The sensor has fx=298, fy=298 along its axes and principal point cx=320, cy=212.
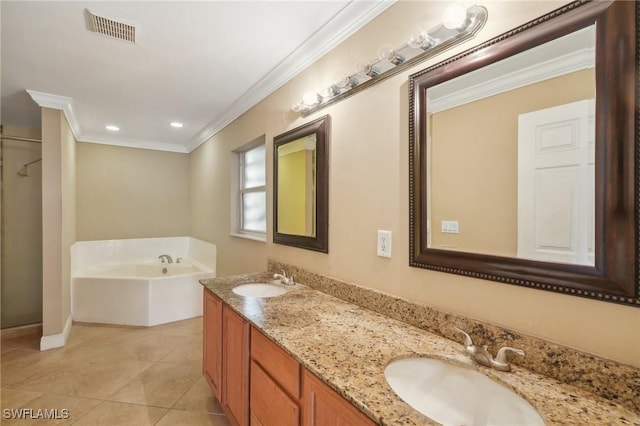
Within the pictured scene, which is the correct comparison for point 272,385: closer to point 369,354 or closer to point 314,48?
point 369,354

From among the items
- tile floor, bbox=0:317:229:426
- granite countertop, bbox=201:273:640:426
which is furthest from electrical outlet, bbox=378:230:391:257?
tile floor, bbox=0:317:229:426

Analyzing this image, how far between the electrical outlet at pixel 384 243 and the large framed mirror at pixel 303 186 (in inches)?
17.4

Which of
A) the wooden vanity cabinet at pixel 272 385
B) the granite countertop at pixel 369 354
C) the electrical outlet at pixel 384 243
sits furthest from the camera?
the electrical outlet at pixel 384 243

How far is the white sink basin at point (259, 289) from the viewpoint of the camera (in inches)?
79.5

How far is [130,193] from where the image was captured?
453 centimetres

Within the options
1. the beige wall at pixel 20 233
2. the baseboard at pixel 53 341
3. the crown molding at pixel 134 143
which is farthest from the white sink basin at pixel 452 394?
the crown molding at pixel 134 143

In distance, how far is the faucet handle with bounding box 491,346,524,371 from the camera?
903 mm

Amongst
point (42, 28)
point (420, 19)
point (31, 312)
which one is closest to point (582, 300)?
point (420, 19)

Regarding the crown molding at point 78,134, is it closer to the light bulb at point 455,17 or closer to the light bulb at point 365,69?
the light bulb at point 365,69

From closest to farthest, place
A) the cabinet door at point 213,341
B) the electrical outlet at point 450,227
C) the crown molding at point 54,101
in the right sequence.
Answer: the electrical outlet at point 450,227, the cabinet door at point 213,341, the crown molding at point 54,101

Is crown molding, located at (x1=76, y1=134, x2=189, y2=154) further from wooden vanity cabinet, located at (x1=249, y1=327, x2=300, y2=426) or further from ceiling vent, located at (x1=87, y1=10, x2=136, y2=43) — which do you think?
wooden vanity cabinet, located at (x1=249, y1=327, x2=300, y2=426)

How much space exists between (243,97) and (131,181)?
9.34 feet

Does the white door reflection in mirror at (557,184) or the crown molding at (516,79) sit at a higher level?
the crown molding at (516,79)

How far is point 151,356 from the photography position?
2.82m
